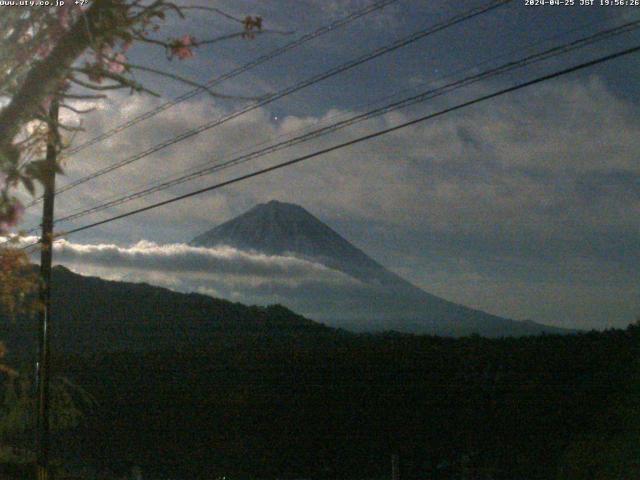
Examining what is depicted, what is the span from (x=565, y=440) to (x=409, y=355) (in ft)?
12.7

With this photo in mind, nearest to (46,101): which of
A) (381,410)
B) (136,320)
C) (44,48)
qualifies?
(44,48)

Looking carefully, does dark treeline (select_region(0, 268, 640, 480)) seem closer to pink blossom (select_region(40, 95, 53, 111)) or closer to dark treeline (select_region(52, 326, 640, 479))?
dark treeline (select_region(52, 326, 640, 479))

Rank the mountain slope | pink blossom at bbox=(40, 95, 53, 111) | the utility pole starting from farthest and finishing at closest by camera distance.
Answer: the mountain slope → the utility pole → pink blossom at bbox=(40, 95, 53, 111)

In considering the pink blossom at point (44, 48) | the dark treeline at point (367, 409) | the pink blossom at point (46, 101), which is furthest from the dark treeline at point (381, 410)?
Result: the pink blossom at point (44, 48)

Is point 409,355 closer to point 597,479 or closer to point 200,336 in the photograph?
point 597,479

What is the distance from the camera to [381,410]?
15680 millimetres

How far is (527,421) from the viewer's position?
44.8 ft

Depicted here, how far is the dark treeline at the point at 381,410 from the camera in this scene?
13.3 meters

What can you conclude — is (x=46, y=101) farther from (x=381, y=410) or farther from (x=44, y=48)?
(x=381, y=410)

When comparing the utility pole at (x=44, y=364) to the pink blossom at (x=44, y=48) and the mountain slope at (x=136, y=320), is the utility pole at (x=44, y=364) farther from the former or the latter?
the mountain slope at (x=136, y=320)

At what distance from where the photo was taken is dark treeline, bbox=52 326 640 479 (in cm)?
1327

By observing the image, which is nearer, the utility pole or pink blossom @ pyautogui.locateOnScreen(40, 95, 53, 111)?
pink blossom @ pyautogui.locateOnScreen(40, 95, 53, 111)

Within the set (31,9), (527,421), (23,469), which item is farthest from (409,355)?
(31,9)

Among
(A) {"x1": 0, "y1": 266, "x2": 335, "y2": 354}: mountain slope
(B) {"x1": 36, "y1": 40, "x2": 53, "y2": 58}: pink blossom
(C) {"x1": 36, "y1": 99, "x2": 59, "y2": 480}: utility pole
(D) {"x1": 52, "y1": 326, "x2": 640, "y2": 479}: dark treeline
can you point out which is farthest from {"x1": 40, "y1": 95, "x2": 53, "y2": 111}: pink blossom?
(A) {"x1": 0, "y1": 266, "x2": 335, "y2": 354}: mountain slope
